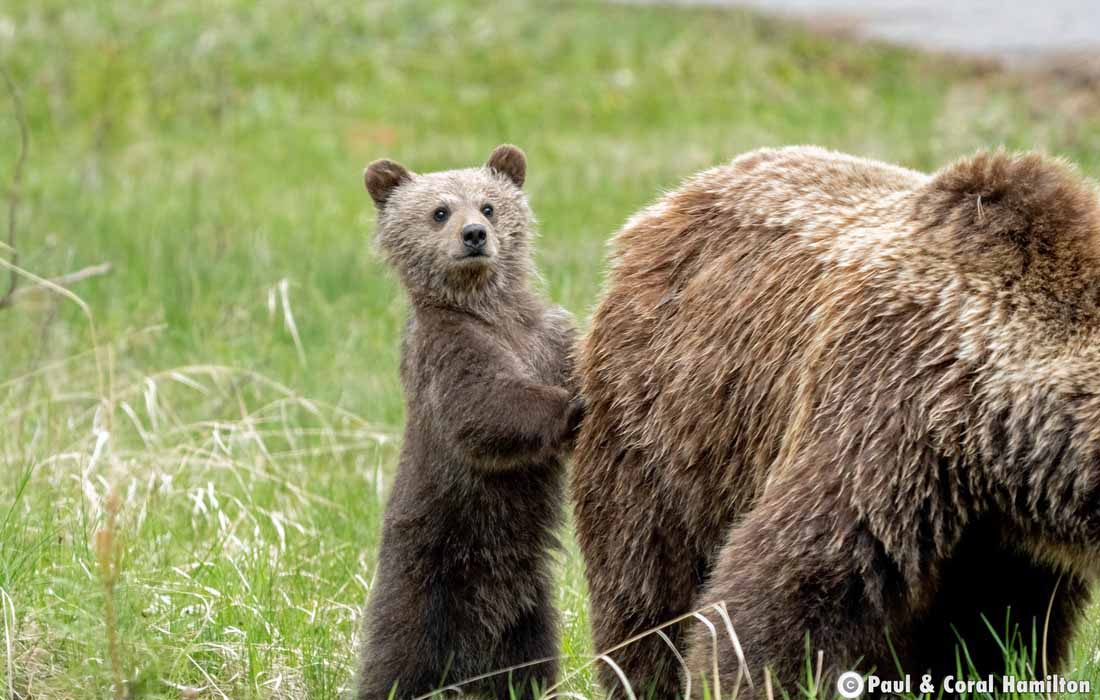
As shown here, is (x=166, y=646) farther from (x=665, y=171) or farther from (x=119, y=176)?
(x=119, y=176)

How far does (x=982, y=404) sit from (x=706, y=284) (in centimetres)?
Result: 87

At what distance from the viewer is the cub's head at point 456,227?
4.55 m

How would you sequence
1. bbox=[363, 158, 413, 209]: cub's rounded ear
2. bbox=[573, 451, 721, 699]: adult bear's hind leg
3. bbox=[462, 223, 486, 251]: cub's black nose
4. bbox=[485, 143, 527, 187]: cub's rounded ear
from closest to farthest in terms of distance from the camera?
bbox=[573, 451, 721, 699]: adult bear's hind leg
bbox=[462, 223, 486, 251]: cub's black nose
bbox=[363, 158, 413, 209]: cub's rounded ear
bbox=[485, 143, 527, 187]: cub's rounded ear

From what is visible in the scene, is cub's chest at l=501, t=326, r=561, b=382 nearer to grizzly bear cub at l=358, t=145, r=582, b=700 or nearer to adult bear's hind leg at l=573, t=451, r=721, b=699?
grizzly bear cub at l=358, t=145, r=582, b=700

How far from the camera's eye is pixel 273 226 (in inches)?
416

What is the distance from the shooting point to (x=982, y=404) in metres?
3.20

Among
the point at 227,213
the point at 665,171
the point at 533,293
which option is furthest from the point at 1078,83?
the point at 533,293

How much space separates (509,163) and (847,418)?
6.50ft

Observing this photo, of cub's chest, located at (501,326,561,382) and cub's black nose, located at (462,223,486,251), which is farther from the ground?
cub's black nose, located at (462,223,486,251)

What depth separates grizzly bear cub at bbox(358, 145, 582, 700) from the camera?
4.39m

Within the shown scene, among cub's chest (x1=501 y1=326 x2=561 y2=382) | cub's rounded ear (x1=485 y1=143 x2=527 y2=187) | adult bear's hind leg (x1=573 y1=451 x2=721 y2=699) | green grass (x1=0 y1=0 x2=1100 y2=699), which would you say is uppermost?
cub's rounded ear (x1=485 y1=143 x2=527 y2=187)

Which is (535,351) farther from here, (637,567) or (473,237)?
(637,567)

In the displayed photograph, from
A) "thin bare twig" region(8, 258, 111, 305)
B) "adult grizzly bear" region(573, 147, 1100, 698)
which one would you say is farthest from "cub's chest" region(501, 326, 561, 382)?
"thin bare twig" region(8, 258, 111, 305)

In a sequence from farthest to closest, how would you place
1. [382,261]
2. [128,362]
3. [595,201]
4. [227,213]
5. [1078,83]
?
[1078,83], [595,201], [227,213], [128,362], [382,261]
